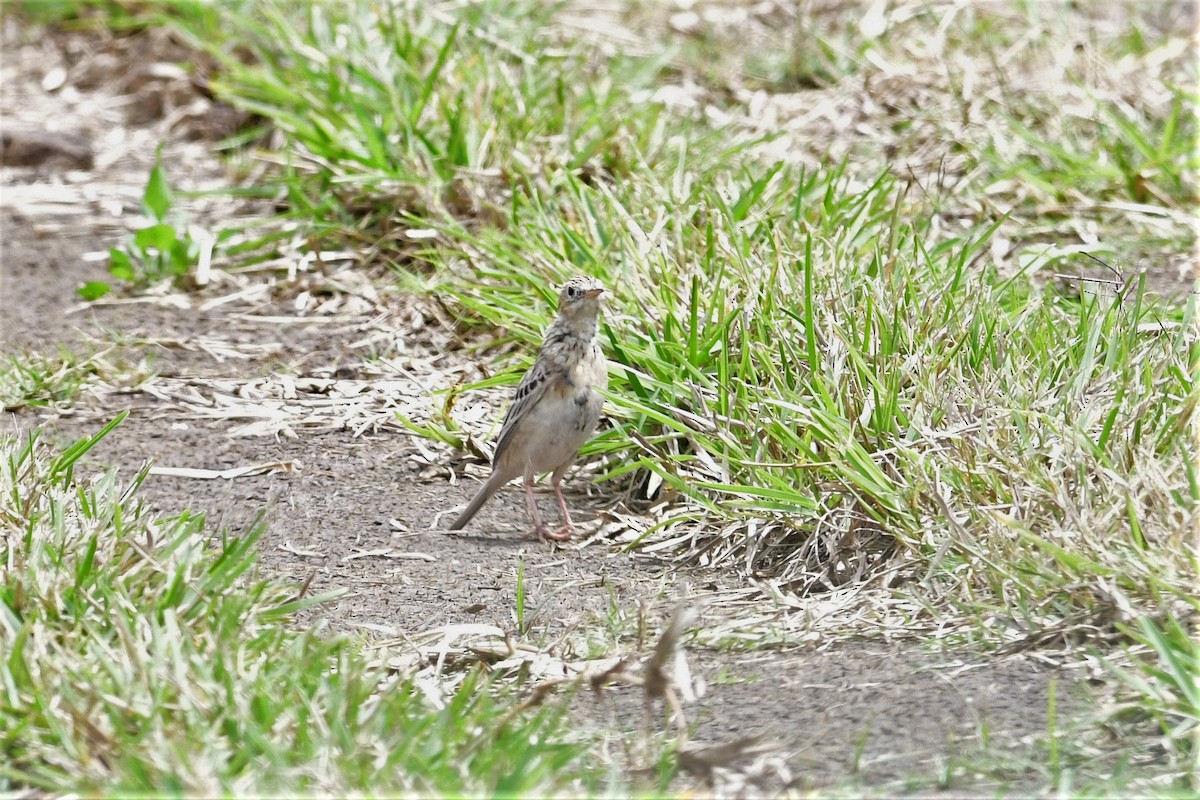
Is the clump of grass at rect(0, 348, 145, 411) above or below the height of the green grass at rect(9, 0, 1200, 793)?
below

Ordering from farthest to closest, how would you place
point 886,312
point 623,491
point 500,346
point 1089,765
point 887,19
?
point 887,19 < point 500,346 < point 623,491 < point 886,312 < point 1089,765

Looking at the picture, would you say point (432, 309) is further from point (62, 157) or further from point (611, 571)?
point (62, 157)

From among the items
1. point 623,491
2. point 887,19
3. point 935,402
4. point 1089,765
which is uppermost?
point 887,19

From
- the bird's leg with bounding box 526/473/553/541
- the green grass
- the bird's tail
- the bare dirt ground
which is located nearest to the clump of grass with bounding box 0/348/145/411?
the bare dirt ground

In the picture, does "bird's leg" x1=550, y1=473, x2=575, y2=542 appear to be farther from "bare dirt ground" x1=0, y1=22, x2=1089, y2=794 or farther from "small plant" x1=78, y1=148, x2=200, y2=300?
"small plant" x1=78, y1=148, x2=200, y2=300

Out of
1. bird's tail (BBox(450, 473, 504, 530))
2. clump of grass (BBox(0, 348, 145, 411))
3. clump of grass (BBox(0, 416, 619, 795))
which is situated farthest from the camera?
clump of grass (BBox(0, 348, 145, 411))

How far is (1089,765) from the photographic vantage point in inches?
125

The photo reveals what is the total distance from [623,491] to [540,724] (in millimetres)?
2078

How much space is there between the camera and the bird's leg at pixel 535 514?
16.4 ft

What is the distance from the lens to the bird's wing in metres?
4.98

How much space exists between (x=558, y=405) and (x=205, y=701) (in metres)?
1.91

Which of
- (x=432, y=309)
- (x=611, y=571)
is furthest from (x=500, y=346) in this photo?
(x=611, y=571)

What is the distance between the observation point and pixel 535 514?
5.07 m

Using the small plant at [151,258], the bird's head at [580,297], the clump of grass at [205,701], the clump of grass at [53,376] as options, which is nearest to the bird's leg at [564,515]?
the bird's head at [580,297]
